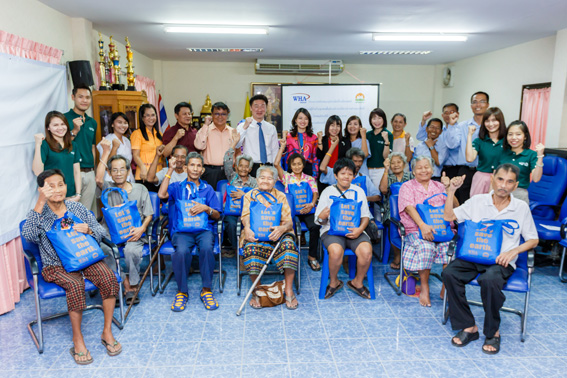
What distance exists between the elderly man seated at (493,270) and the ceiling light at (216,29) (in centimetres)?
371

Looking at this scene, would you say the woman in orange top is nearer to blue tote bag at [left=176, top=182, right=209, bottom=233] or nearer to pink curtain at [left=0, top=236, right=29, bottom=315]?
blue tote bag at [left=176, top=182, right=209, bottom=233]

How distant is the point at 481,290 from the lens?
267 cm

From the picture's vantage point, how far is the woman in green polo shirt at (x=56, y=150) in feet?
10.5

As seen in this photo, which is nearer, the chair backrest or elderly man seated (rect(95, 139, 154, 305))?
elderly man seated (rect(95, 139, 154, 305))

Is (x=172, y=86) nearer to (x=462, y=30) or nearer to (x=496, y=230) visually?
(x=462, y=30)

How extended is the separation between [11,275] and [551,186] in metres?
5.18

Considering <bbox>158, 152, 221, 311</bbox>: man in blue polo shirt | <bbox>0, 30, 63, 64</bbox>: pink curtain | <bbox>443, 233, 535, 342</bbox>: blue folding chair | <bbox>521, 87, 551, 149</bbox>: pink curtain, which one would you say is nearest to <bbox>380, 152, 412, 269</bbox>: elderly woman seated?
<bbox>443, 233, 535, 342</bbox>: blue folding chair

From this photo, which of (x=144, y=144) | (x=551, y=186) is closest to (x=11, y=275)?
(x=144, y=144)

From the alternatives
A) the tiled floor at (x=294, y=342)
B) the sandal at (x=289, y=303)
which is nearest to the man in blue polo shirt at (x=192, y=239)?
the tiled floor at (x=294, y=342)

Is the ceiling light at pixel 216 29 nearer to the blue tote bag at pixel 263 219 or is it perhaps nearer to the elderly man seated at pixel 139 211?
the elderly man seated at pixel 139 211

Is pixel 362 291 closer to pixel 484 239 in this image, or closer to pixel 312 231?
pixel 312 231

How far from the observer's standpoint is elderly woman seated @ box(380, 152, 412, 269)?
159 inches

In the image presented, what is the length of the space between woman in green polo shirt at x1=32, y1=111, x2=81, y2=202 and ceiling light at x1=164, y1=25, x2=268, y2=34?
98.7 inches

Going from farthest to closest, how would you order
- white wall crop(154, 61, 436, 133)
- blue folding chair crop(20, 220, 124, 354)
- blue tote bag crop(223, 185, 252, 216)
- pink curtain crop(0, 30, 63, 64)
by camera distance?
white wall crop(154, 61, 436, 133) < blue tote bag crop(223, 185, 252, 216) < pink curtain crop(0, 30, 63, 64) < blue folding chair crop(20, 220, 124, 354)
